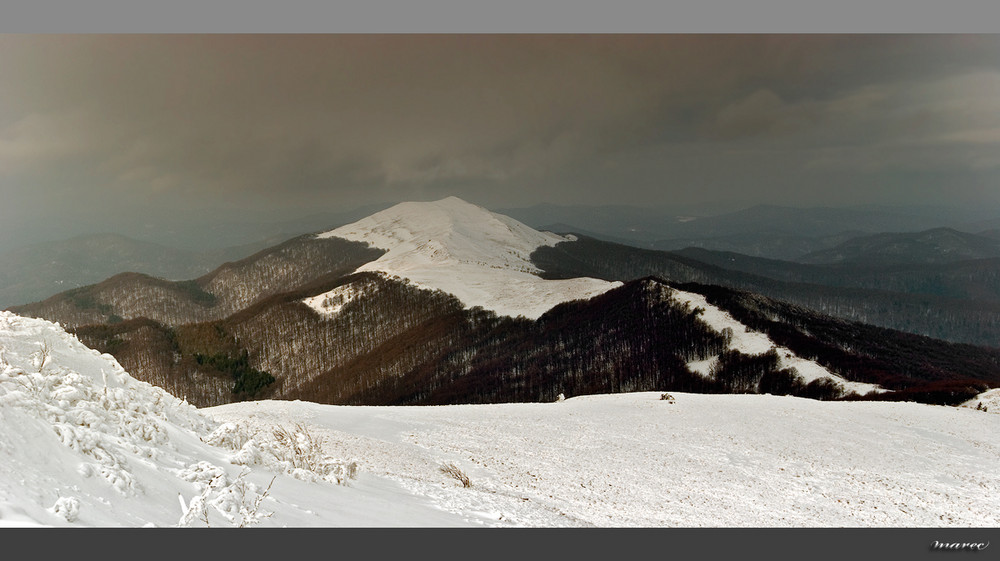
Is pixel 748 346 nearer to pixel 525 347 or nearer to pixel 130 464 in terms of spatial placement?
pixel 525 347

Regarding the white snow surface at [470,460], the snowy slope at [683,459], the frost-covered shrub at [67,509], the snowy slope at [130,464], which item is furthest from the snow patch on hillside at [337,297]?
the frost-covered shrub at [67,509]

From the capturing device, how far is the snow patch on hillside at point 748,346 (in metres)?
65.6

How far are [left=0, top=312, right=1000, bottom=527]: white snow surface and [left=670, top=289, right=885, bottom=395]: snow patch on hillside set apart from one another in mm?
34672

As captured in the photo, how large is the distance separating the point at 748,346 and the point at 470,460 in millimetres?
77534

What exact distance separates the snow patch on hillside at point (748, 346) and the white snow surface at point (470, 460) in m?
34.7

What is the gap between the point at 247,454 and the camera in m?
12.1

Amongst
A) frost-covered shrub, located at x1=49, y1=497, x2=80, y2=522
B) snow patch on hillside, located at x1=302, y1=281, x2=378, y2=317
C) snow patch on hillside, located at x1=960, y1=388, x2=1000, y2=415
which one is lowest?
snow patch on hillside, located at x1=960, y1=388, x2=1000, y2=415

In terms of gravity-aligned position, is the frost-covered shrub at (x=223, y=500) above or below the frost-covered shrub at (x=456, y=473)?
above

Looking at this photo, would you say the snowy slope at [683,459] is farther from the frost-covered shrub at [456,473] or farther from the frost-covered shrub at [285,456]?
the frost-covered shrub at [285,456]

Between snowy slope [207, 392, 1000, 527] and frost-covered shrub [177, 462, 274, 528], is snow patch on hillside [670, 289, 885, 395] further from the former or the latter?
frost-covered shrub [177, 462, 274, 528]

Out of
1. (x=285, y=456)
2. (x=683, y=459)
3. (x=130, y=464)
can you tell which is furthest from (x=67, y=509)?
(x=683, y=459)

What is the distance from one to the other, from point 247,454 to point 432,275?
186 meters

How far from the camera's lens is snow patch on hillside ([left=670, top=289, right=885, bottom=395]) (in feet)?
215

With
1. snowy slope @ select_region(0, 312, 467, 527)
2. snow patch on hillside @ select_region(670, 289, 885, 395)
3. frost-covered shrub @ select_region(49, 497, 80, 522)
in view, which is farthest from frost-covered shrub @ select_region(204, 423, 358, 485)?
snow patch on hillside @ select_region(670, 289, 885, 395)
